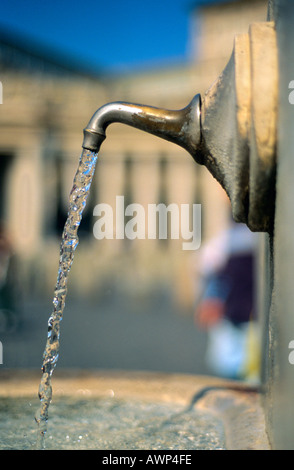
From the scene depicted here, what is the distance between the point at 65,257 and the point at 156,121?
42cm

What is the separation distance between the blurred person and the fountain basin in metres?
1.44

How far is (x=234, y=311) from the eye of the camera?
11.3ft

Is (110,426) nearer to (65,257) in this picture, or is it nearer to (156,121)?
(65,257)

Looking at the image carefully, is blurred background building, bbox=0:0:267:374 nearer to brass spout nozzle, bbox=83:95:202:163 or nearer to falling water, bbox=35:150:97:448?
falling water, bbox=35:150:97:448

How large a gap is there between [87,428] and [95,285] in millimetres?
8315

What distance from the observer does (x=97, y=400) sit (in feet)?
5.29

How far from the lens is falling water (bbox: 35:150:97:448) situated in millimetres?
1213

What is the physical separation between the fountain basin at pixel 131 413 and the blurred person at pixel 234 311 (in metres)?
1.44

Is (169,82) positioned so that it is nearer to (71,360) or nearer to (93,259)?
(93,259)

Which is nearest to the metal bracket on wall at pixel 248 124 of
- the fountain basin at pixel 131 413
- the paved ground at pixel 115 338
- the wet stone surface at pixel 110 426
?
the fountain basin at pixel 131 413

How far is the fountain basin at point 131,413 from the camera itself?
4.18 feet

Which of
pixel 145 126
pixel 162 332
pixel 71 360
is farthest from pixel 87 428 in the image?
pixel 162 332
